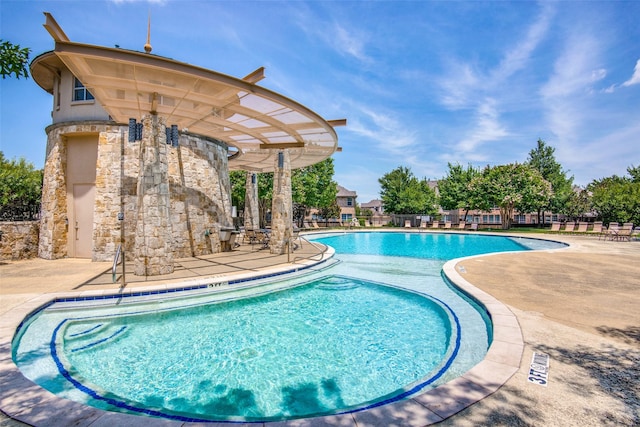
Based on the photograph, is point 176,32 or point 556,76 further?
point 556,76

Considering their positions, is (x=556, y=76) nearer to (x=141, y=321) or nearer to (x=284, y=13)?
(x=284, y=13)

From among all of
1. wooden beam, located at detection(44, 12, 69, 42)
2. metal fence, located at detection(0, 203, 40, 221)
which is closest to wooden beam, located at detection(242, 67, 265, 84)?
wooden beam, located at detection(44, 12, 69, 42)

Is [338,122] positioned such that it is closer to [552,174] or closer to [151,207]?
[151,207]

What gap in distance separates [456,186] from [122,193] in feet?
121

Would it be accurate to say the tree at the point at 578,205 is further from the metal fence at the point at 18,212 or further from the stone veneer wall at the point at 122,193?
the metal fence at the point at 18,212

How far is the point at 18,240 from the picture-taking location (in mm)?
10438

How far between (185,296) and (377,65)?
13.8m

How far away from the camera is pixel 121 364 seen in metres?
3.94

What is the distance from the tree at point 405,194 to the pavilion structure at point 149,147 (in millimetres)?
26065

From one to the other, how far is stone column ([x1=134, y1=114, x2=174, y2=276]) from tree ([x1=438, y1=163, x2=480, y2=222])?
35.5 meters

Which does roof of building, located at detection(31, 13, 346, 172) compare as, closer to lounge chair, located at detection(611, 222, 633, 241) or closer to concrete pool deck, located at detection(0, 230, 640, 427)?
concrete pool deck, located at detection(0, 230, 640, 427)

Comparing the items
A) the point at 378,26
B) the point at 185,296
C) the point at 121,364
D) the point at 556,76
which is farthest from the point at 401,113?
the point at 121,364

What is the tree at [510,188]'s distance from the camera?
96.6ft

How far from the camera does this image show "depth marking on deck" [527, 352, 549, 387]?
2785 millimetres
